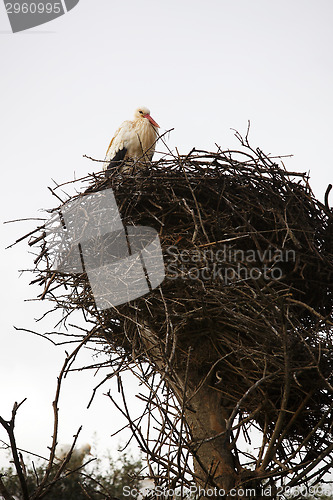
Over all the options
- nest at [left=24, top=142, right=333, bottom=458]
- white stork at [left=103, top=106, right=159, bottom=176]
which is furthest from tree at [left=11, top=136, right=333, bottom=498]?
white stork at [left=103, top=106, right=159, bottom=176]

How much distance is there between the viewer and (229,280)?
2896 mm

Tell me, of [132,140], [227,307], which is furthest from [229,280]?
[132,140]

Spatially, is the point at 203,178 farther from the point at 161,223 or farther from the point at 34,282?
the point at 34,282

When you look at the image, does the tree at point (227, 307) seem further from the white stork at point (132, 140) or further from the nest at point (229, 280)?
the white stork at point (132, 140)

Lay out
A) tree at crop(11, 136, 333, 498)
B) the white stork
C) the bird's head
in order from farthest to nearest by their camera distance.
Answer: the bird's head, the white stork, tree at crop(11, 136, 333, 498)

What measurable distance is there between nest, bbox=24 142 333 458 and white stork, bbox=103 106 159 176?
991mm

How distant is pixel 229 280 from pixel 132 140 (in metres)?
1.96

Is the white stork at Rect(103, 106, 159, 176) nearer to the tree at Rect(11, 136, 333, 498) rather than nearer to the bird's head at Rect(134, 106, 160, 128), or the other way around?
the bird's head at Rect(134, 106, 160, 128)

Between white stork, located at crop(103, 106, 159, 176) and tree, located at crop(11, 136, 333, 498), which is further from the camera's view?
white stork, located at crop(103, 106, 159, 176)

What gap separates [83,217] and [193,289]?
802 millimetres

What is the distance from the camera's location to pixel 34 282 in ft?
10.2

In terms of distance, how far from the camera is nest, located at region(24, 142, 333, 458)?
266 cm

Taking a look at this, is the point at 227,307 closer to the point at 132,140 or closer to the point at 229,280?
the point at 229,280

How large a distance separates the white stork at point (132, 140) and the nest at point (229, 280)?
99 cm
